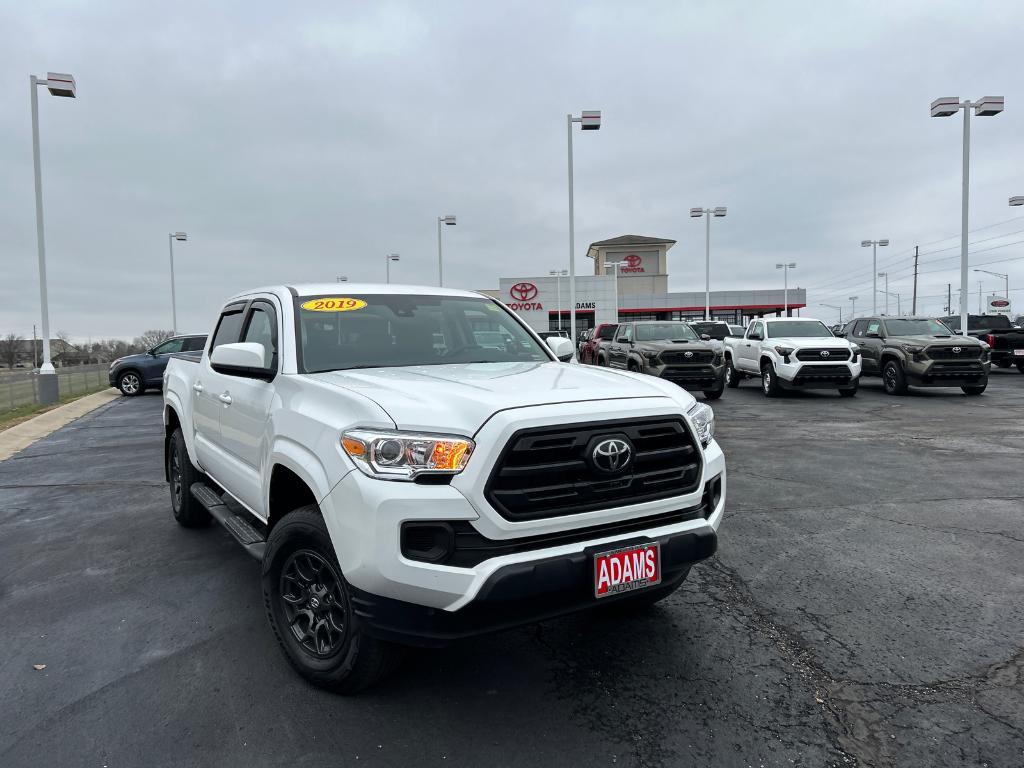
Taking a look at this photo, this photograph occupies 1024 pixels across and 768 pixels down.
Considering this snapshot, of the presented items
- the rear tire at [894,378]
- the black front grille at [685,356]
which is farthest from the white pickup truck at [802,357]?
the black front grille at [685,356]

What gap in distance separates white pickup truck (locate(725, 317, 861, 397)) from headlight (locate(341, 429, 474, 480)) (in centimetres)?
1407

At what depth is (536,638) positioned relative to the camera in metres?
3.53

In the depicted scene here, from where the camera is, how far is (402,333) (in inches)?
159

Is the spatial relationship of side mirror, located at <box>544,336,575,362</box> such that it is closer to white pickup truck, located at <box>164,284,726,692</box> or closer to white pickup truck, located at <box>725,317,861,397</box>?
white pickup truck, located at <box>164,284,726,692</box>

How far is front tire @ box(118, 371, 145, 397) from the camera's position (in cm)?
1978

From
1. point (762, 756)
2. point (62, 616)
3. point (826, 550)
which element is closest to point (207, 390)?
point (62, 616)

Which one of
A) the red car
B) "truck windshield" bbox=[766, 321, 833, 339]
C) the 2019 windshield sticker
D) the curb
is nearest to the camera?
the 2019 windshield sticker

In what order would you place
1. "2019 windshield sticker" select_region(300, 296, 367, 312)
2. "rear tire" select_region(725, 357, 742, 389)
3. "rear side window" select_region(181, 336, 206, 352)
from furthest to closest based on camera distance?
"rear side window" select_region(181, 336, 206, 352), "rear tire" select_region(725, 357, 742, 389), "2019 windshield sticker" select_region(300, 296, 367, 312)

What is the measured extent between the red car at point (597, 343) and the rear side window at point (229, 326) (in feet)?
47.7

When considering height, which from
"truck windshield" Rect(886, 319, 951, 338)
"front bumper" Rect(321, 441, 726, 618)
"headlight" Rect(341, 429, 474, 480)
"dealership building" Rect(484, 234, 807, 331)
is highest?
"dealership building" Rect(484, 234, 807, 331)

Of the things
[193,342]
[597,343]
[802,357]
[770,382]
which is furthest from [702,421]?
[193,342]

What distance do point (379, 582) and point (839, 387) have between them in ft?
49.3

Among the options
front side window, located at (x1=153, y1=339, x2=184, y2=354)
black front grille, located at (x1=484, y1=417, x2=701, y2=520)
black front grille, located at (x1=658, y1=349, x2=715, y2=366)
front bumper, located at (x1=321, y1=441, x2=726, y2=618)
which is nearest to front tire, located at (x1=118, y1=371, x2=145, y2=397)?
front side window, located at (x1=153, y1=339, x2=184, y2=354)

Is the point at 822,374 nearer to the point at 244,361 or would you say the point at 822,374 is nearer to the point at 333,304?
the point at 333,304
